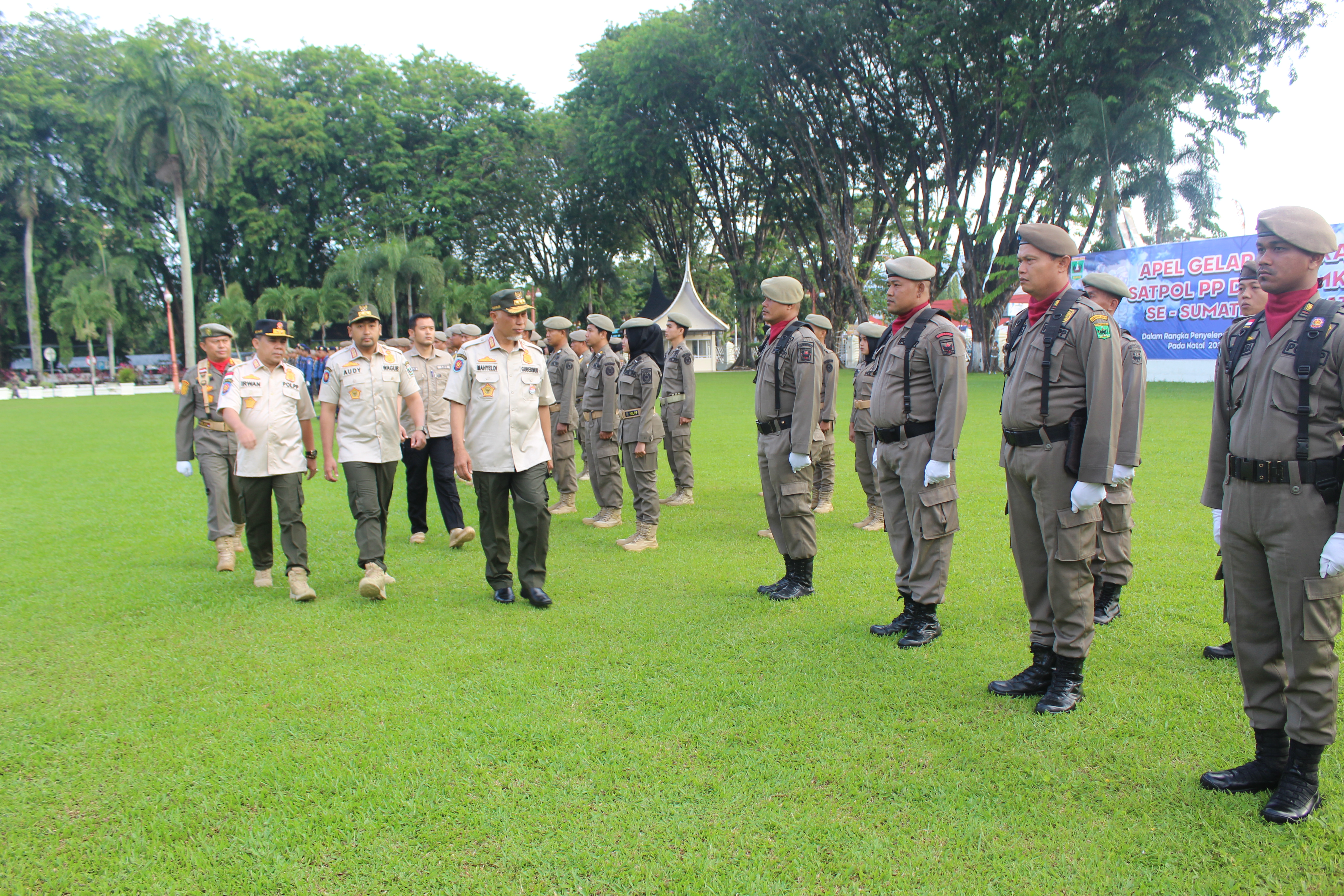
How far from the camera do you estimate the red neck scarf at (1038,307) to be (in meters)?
3.94

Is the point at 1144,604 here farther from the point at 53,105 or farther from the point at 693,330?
the point at 53,105

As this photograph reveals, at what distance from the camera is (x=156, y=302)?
51906 millimetres

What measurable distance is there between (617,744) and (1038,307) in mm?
2838

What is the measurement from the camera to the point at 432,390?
27.0 ft

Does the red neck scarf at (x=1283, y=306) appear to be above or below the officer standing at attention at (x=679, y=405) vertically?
above

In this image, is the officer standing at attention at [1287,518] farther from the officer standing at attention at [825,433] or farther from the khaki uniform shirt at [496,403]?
the khaki uniform shirt at [496,403]

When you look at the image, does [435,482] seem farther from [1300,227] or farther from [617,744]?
[1300,227]

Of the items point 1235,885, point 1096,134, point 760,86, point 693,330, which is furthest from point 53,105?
point 1235,885

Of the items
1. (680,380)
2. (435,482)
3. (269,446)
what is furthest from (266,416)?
(680,380)

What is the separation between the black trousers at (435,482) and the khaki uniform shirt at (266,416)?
153 cm

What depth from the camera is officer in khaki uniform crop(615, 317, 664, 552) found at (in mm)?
7629

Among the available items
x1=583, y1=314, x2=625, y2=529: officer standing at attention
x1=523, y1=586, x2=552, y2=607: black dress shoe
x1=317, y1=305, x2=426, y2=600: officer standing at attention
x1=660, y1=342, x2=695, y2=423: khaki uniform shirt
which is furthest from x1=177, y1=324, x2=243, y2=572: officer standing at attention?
x1=660, y1=342, x2=695, y2=423: khaki uniform shirt

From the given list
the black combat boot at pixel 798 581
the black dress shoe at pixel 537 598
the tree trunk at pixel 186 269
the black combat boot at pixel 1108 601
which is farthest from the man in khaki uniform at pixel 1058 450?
the tree trunk at pixel 186 269

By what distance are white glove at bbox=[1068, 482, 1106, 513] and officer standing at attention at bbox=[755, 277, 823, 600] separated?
2073 millimetres
